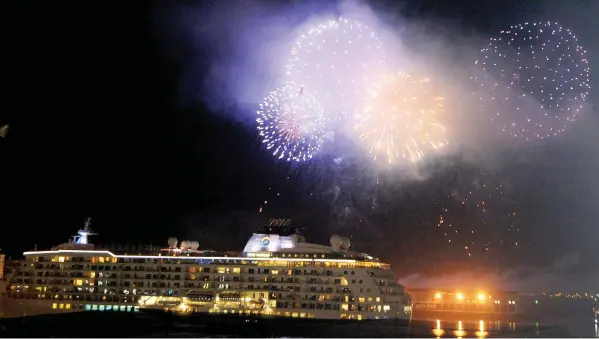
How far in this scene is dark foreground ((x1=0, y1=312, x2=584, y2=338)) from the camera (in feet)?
170

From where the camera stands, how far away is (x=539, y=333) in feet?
219

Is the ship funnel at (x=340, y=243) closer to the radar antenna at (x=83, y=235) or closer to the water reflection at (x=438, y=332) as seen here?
the water reflection at (x=438, y=332)

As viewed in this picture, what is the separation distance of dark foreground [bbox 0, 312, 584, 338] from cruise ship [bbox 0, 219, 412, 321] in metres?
3.09

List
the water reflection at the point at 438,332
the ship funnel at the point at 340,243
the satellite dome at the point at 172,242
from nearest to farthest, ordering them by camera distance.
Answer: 1. the water reflection at the point at 438,332
2. the ship funnel at the point at 340,243
3. the satellite dome at the point at 172,242

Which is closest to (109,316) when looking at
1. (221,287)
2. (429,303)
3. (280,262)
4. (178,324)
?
(178,324)

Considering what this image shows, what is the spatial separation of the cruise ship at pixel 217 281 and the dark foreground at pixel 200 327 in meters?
3.09

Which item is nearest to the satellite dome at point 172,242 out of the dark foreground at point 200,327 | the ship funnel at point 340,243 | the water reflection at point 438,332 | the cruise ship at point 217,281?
the cruise ship at point 217,281

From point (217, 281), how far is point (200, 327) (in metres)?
14.4

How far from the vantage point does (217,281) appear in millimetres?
71750

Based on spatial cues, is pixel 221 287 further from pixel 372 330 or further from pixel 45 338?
pixel 45 338

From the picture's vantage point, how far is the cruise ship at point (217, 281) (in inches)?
2633

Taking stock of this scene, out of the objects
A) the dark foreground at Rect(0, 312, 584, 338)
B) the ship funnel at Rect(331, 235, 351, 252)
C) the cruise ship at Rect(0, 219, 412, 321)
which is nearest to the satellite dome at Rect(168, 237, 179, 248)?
the cruise ship at Rect(0, 219, 412, 321)

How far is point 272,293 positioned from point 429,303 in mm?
64870

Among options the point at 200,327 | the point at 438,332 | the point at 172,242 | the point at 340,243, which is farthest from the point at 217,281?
the point at 438,332
